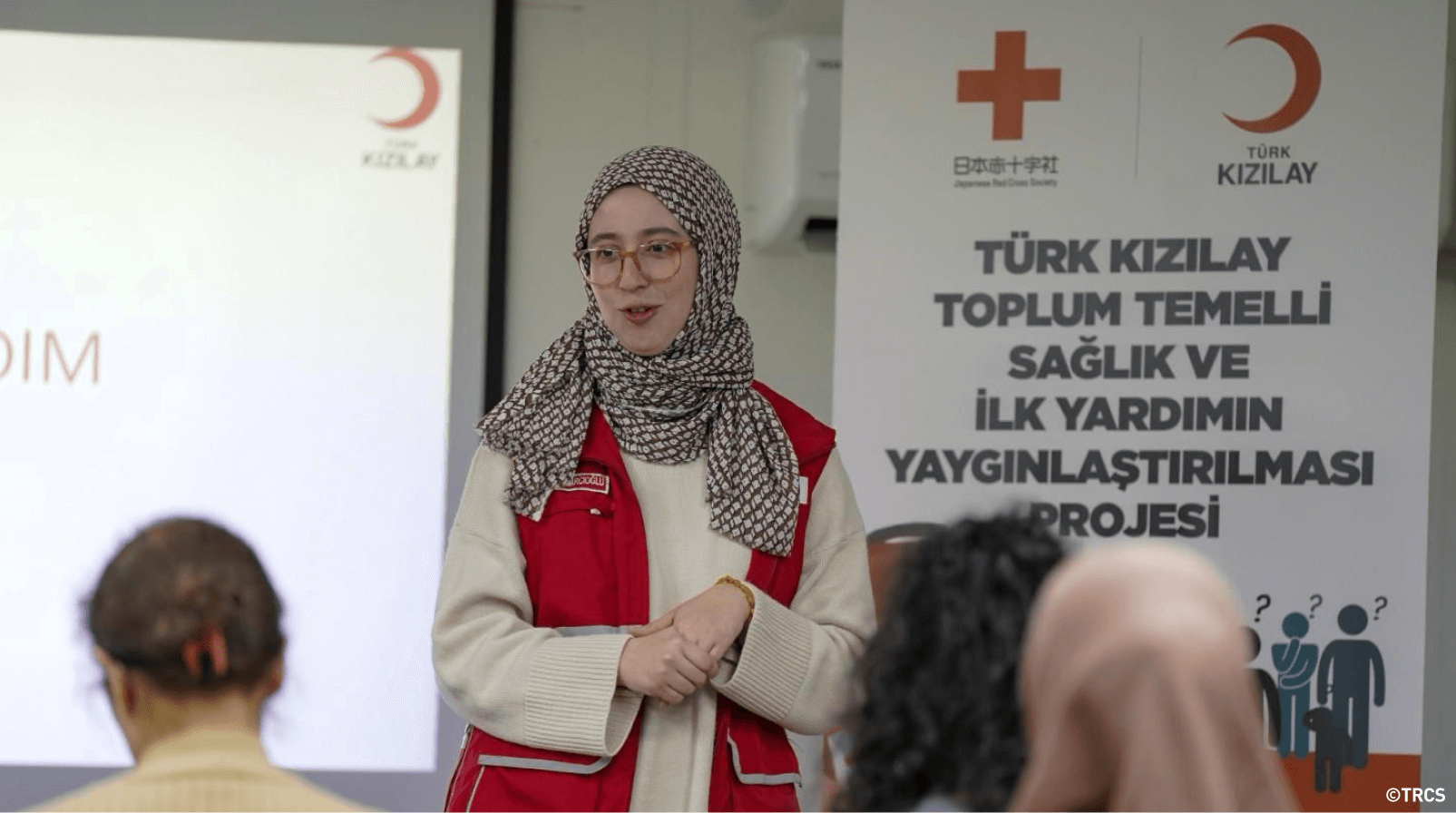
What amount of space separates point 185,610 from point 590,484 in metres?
0.80

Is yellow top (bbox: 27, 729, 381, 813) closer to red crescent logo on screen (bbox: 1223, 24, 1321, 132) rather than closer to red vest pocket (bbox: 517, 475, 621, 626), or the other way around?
red vest pocket (bbox: 517, 475, 621, 626)

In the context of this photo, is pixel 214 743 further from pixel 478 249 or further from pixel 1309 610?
pixel 478 249

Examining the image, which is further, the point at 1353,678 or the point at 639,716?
the point at 1353,678

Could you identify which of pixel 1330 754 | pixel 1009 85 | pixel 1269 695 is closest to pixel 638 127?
pixel 1009 85

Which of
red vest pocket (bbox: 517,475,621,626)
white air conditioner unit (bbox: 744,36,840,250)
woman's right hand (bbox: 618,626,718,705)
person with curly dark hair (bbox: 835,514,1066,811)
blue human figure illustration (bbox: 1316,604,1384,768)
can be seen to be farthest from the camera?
white air conditioner unit (bbox: 744,36,840,250)

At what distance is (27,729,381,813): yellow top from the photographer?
106 centimetres

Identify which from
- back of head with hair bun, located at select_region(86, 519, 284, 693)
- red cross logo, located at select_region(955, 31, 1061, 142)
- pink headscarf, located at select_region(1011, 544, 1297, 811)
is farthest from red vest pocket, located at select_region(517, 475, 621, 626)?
red cross logo, located at select_region(955, 31, 1061, 142)

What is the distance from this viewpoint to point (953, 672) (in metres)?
0.92

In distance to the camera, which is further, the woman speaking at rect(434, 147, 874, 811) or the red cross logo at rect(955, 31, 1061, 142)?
the red cross logo at rect(955, 31, 1061, 142)

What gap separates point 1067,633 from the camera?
2.48ft

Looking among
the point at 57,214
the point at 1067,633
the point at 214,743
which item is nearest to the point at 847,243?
the point at 57,214

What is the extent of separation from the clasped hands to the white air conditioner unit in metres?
1.99

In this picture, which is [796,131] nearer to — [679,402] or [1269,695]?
[1269,695]

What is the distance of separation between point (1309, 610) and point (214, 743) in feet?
8.26
